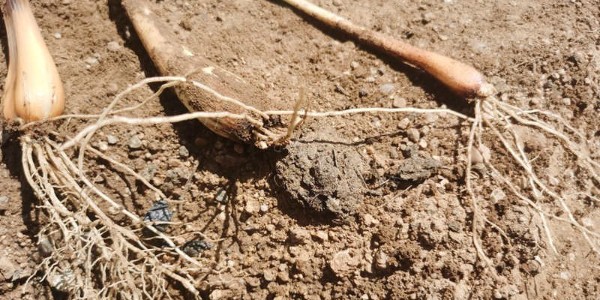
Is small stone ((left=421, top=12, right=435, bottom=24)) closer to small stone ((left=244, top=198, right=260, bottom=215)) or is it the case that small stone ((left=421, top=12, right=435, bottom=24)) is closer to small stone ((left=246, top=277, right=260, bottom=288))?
small stone ((left=244, top=198, right=260, bottom=215))

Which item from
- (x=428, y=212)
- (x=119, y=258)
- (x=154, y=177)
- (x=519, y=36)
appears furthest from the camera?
(x=519, y=36)

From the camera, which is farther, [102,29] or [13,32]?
[102,29]

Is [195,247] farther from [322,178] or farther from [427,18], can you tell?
[427,18]

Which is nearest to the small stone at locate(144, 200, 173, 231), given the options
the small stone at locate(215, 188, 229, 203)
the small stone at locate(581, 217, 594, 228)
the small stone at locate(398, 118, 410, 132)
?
the small stone at locate(215, 188, 229, 203)

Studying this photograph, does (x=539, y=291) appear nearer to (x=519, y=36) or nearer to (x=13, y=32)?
(x=519, y=36)

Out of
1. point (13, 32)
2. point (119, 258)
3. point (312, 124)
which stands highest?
point (13, 32)

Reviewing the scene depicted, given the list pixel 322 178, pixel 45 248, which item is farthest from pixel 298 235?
pixel 45 248

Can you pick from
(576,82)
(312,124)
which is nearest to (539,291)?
(576,82)

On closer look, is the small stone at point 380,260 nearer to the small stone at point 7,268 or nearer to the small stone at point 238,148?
the small stone at point 238,148
